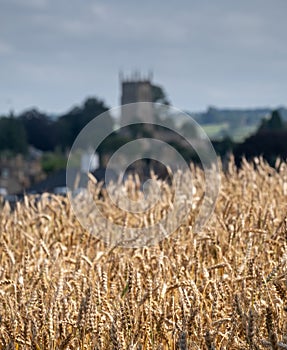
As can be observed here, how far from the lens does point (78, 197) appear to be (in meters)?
7.54

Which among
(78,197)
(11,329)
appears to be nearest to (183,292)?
(11,329)

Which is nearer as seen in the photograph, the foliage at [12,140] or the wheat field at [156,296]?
the wheat field at [156,296]

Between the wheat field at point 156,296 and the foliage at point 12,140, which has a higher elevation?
the foliage at point 12,140

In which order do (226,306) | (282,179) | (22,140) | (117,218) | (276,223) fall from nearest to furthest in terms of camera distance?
(226,306)
(276,223)
(117,218)
(282,179)
(22,140)

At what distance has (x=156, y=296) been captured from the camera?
3.58 metres

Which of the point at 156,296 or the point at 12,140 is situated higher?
the point at 12,140

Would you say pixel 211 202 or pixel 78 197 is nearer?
pixel 211 202

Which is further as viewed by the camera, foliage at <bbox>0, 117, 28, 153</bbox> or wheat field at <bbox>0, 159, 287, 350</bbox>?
foliage at <bbox>0, 117, 28, 153</bbox>

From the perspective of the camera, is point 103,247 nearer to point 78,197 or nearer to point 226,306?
point 78,197

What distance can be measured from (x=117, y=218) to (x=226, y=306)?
3176 mm

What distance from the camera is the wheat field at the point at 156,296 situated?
2799 mm

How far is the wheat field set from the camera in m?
2.80

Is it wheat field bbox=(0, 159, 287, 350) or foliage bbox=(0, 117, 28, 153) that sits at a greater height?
foliage bbox=(0, 117, 28, 153)

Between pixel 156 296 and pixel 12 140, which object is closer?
pixel 156 296
